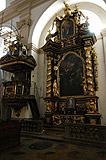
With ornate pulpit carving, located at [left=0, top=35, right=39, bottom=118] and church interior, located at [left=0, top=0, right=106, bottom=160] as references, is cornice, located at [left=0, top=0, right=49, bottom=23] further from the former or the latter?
ornate pulpit carving, located at [left=0, top=35, right=39, bottom=118]

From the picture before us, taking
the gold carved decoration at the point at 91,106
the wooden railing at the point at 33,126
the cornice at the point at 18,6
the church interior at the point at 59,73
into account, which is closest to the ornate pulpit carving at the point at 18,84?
the church interior at the point at 59,73

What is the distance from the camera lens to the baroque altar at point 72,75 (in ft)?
Result: 20.1

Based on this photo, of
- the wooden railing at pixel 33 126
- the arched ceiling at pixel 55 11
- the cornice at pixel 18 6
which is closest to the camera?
the wooden railing at pixel 33 126

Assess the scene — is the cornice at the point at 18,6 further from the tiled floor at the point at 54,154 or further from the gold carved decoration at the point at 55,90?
the tiled floor at the point at 54,154

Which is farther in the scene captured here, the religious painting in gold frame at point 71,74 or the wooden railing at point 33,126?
the religious painting in gold frame at point 71,74

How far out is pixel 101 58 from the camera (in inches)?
268

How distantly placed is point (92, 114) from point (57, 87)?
7.29 feet

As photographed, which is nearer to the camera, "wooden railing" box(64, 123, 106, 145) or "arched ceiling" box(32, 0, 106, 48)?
"wooden railing" box(64, 123, 106, 145)

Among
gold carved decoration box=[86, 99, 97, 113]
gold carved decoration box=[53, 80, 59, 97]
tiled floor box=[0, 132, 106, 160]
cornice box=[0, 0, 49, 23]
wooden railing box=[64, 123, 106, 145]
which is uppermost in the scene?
cornice box=[0, 0, 49, 23]

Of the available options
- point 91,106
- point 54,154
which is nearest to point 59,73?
point 91,106

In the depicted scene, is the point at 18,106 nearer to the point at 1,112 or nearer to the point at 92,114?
the point at 1,112

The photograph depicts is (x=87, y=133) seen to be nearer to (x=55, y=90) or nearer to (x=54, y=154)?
(x=54, y=154)

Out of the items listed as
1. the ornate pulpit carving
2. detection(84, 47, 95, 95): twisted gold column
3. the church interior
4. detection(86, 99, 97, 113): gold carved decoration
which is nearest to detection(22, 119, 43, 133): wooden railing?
the church interior

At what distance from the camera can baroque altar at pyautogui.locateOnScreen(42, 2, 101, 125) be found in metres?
6.12
